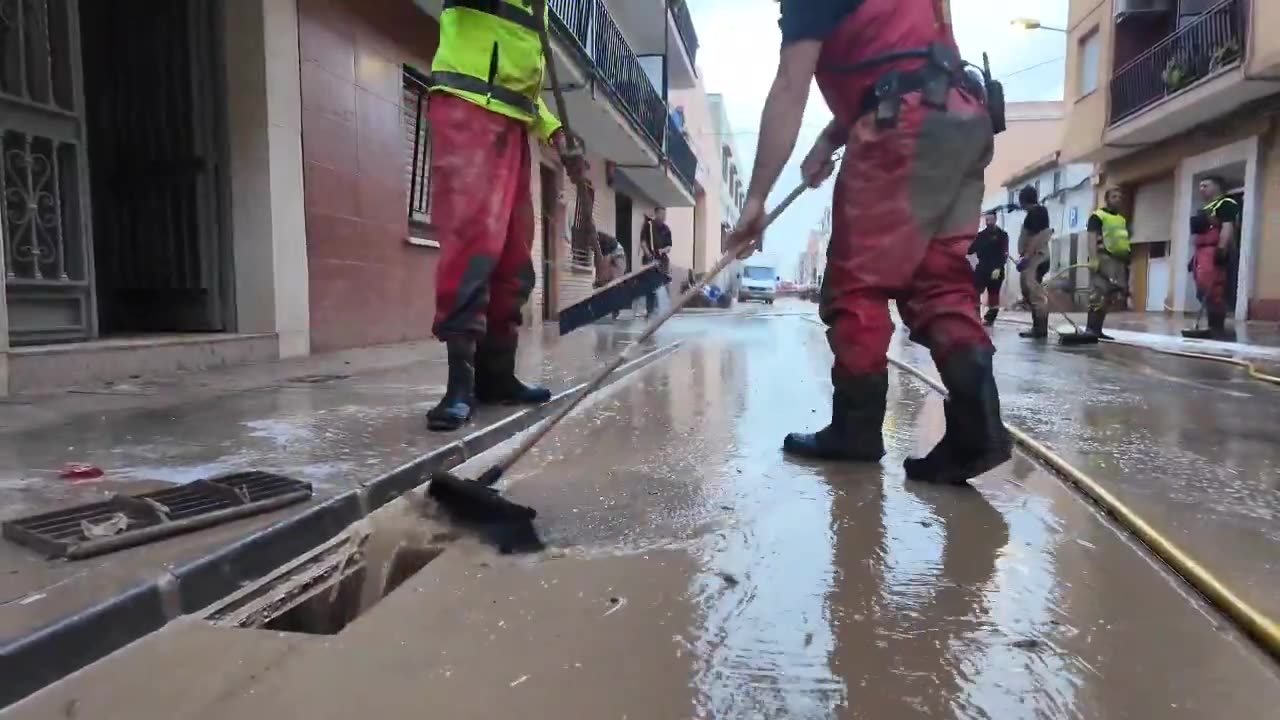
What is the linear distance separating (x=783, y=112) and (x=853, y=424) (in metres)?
0.86

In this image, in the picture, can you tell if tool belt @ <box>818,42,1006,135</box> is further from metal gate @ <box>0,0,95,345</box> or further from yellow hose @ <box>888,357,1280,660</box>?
metal gate @ <box>0,0,95,345</box>

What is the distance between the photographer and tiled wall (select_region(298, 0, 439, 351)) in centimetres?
521

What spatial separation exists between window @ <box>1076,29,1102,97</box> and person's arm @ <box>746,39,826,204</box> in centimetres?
1761

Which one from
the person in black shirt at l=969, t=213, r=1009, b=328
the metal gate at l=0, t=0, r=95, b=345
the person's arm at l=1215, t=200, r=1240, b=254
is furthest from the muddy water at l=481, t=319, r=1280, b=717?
the person in black shirt at l=969, t=213, r=1009, b=328

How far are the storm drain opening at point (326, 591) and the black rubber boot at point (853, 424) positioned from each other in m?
1.16

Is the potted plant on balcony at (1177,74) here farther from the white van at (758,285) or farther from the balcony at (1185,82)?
the white van at (758,285)

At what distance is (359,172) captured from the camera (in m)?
5.75

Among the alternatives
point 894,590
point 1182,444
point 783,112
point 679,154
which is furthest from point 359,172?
point 679,154

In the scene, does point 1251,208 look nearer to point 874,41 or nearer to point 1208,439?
point 1208,439

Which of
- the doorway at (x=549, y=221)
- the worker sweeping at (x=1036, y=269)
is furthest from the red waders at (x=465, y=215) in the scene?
the doorway at (x=549, y=221)

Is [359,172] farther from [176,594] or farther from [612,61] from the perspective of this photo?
[612,61]

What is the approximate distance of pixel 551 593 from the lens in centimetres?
131

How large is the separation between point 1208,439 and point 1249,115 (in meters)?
13.0

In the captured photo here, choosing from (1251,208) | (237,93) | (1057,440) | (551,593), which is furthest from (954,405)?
(1251,208)
